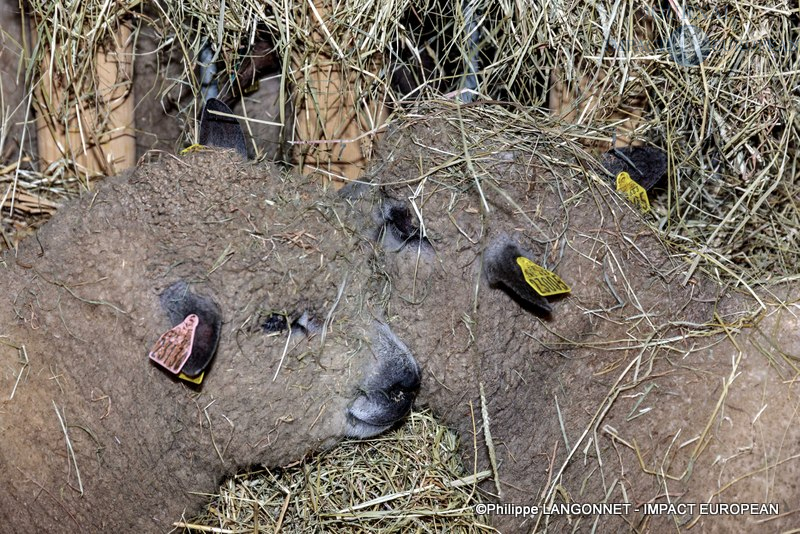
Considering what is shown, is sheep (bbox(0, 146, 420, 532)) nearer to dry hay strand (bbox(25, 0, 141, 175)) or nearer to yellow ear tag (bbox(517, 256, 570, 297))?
yellow ear tag (bbox(517, 256, 570, 297))

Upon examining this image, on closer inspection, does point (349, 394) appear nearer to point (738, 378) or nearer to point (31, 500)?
point (31, 500)

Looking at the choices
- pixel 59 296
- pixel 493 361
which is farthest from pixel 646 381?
pixel 59 296

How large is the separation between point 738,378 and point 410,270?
5.39 ft

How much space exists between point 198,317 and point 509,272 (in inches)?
53.7

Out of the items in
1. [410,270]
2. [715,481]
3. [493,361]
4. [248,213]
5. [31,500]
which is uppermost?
[248,213]

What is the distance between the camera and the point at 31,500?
11.5 ft

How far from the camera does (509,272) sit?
353cm

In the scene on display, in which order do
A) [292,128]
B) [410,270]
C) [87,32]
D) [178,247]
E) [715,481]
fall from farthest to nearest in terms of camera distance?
[292,128]
[87,32]
[410,270]
[715,481]
[178,247]

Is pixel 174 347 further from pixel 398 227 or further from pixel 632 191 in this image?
pixel 632 191

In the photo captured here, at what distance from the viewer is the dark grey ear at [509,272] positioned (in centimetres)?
342

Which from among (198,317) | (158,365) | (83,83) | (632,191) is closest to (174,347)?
(198,317)

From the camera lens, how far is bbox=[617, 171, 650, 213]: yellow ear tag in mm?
3943

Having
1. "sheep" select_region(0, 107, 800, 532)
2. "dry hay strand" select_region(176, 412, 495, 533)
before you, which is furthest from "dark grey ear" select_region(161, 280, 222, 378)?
"dry hay strand" select_region(176, 412, 495, 533)

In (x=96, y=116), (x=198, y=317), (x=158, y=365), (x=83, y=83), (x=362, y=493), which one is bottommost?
(x=362, y=493)
